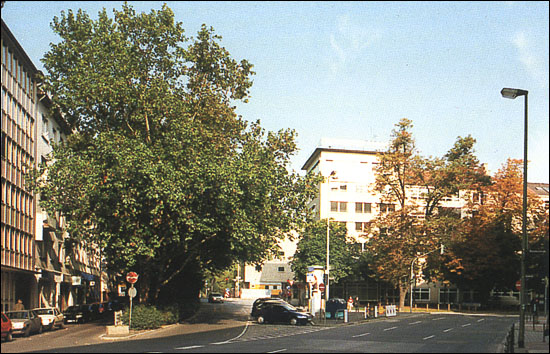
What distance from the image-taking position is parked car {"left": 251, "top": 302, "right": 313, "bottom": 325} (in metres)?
44.0

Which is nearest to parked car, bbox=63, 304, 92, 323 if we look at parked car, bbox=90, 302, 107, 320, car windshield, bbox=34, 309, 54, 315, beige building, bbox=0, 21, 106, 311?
parked car, bbox=90, 302, 107, 320

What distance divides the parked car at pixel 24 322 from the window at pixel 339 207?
213 ft

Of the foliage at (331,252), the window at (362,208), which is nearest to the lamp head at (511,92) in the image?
the foliage at (331,252)

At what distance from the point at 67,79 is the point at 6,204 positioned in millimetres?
9149

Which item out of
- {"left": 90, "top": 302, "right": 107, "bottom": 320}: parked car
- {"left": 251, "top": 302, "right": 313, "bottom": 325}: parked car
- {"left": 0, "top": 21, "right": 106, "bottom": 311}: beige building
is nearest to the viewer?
{"left": 0, "top": 21, "right": 106, "bottom": 311}: beige building

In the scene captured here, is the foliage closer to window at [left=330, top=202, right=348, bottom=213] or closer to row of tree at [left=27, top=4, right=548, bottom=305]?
window at [left=330, top=202, right=348, bottom=213]

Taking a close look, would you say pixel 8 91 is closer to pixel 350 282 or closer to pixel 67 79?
pixel 67 79

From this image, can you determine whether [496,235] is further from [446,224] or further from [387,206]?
[387,206]

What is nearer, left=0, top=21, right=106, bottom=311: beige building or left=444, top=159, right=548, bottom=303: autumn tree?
left=0, top=21, right=106, bottom=311: beige building

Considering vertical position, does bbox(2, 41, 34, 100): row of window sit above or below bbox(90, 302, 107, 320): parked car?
above

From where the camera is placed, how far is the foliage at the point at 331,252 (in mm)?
84125

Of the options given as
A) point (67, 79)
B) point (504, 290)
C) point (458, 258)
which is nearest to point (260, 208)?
point (67, 79)

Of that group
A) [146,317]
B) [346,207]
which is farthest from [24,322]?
[346,207]

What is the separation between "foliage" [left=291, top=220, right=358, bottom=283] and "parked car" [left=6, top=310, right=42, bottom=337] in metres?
50.8
